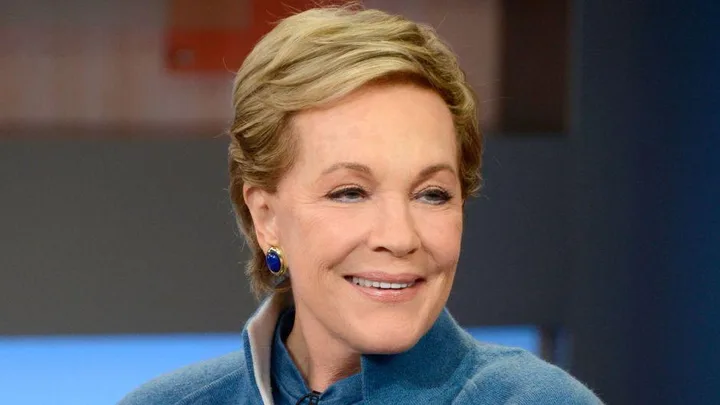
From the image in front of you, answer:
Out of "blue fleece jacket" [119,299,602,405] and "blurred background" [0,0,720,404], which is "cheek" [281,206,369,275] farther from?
"blurred background" [0,0,720,404]

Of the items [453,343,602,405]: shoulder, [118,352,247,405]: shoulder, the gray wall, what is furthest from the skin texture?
the gray wall

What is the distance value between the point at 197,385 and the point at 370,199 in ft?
1.60

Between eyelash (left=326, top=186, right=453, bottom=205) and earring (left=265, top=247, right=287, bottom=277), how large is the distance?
0.16 m

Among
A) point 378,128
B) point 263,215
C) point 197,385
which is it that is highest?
point 378,128

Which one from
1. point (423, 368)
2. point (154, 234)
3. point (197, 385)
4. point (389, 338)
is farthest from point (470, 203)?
point (389, 338)

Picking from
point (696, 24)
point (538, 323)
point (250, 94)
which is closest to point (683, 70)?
point (696, 24)

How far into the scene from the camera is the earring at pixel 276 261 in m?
1.74

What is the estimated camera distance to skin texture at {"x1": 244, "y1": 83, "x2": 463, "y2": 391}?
5.20 feet

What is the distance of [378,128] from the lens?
1591 mm

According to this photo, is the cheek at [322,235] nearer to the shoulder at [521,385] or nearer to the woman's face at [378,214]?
the woman's face at [378,214]

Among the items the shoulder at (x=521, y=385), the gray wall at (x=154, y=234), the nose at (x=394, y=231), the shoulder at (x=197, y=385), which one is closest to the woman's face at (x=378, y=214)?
the nose at (x=394, y=231)

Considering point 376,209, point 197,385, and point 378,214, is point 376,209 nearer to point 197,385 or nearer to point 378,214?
point 378,214

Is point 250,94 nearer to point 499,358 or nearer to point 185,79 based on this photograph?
point 499,358

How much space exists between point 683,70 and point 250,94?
5.18 feet
